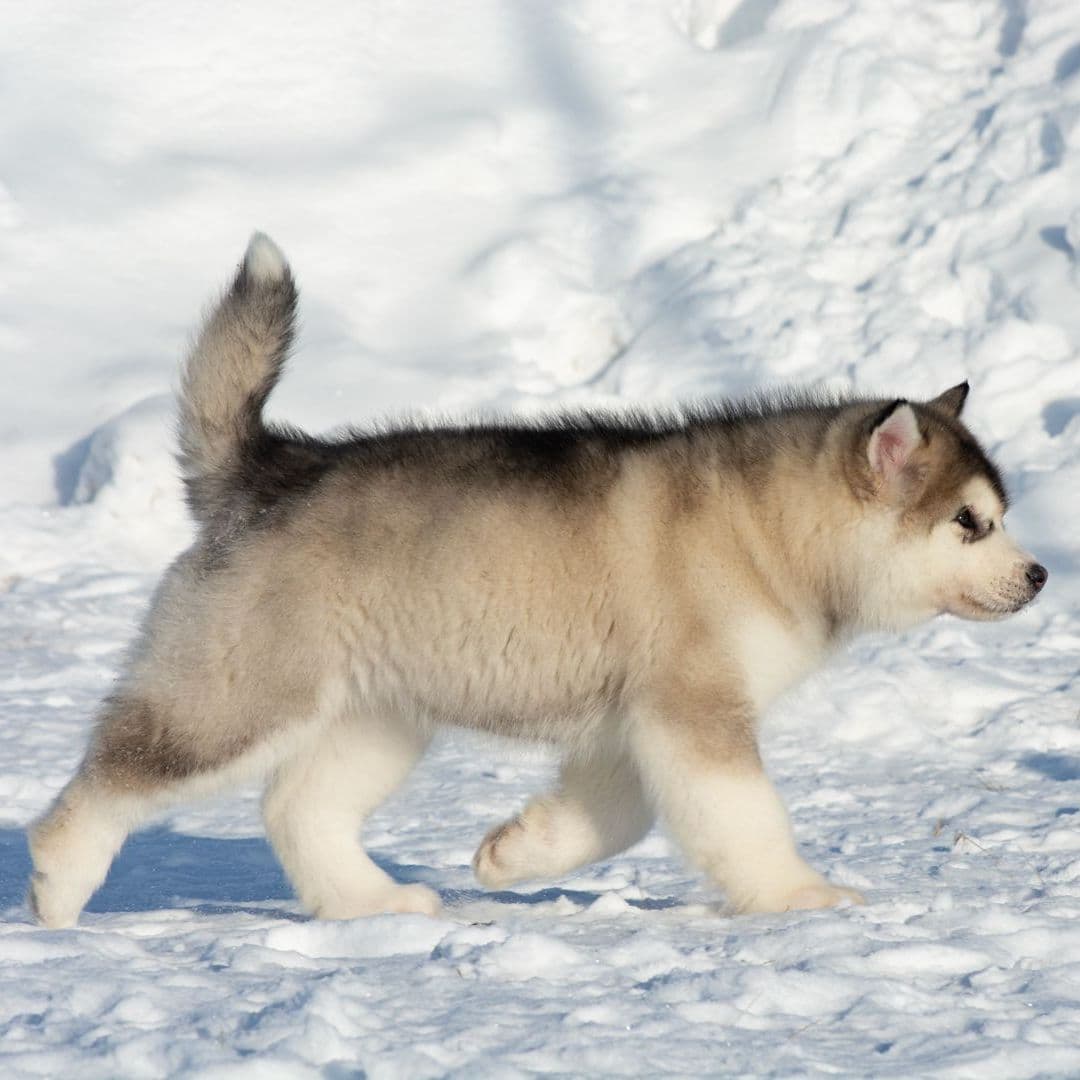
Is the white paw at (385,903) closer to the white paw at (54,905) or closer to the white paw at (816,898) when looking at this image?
the white paw at (54,905)

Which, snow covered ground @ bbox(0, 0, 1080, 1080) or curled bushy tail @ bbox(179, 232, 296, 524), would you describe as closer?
snow covered ground @ bbox(0, 0, 1080, 1080)

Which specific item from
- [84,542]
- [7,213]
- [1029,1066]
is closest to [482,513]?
[1029,1066]

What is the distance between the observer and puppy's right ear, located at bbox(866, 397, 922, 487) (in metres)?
4.03

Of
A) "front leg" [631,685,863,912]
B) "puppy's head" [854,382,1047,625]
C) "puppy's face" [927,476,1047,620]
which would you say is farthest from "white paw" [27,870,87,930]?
"puppy's face" [927,476,1047,620]

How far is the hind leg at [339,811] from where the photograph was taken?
4137 millimetres

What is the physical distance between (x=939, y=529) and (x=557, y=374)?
5.04 m

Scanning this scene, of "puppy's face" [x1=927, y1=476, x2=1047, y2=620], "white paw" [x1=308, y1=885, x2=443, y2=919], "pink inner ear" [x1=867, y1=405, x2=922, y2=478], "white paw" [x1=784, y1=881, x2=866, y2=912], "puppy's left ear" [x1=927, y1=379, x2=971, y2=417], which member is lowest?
"white paw" [x1=784, y1=881, x2=866, y2=912]

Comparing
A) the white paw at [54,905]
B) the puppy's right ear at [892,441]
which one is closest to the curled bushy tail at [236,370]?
the white paw at [54,905]

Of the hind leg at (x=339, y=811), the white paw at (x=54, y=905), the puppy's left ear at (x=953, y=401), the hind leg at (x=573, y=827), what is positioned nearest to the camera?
the white paw at (x=54, y=905)

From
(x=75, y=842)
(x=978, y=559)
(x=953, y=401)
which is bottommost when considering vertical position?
(x=75, y=842)

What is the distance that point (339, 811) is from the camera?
4.32m

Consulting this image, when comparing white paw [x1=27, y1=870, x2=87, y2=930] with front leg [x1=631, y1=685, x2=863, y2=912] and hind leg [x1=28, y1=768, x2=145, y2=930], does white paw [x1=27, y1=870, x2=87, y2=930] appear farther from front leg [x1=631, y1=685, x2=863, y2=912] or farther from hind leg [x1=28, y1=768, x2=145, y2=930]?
front leg [x1=631, y1=685, x2=863, y2=912]

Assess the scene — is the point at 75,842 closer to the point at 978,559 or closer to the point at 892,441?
the point at 892,441

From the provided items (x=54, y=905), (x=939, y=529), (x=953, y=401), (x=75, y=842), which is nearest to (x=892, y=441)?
(x=939, y=529)
